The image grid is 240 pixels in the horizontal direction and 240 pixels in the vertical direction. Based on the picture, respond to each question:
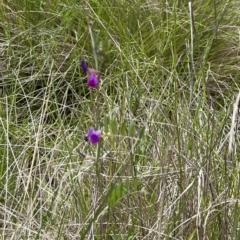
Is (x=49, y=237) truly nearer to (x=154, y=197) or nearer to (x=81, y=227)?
(x=81, y=227)

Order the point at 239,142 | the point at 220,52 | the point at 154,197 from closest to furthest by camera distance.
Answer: the point at 154,197 < the point at 239,142 < the point at 220,52

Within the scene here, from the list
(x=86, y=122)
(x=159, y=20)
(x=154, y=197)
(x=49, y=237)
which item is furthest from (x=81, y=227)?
(x=159, y=20)

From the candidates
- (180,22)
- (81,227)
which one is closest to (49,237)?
(81,227)

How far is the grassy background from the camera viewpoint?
129cm

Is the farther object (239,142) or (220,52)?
(220,52)

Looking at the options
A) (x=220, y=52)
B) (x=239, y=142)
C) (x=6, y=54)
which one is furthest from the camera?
(x=220, y=52)

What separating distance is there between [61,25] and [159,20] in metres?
0.35

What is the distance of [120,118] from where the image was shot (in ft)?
4.60

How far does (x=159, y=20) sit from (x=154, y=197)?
102 cm

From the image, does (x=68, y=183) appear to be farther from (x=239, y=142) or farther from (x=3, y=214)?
(x=239, y=142)

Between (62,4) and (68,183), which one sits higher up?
(62,4)

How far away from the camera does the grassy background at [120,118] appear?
1.29 metres

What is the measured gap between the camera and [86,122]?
1845 millimetres

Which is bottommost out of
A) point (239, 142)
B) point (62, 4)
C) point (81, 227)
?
point (239, 142)
